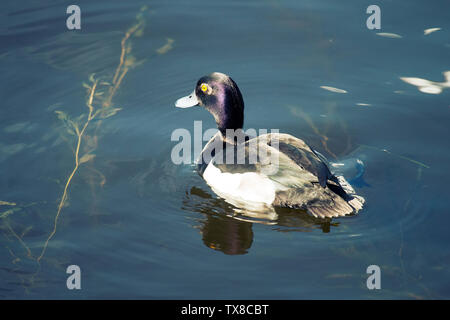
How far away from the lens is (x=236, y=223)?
18.9ft

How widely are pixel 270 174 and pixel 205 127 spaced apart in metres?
1.64

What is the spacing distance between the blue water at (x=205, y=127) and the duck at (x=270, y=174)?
153mm

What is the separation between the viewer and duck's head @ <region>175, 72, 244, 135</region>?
20.9 ft

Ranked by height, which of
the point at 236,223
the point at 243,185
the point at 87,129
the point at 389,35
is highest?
the point at 389,35

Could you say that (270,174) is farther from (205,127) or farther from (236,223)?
(205,127)

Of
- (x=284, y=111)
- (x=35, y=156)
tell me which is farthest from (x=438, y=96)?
(x=35, y=156)

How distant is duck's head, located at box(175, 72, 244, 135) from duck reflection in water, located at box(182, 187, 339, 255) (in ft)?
3.10

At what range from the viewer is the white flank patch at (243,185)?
584 centimetres

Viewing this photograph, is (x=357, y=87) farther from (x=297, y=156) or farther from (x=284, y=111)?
(x=297, y=156)

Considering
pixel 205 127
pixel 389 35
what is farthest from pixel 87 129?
pixel 389 35

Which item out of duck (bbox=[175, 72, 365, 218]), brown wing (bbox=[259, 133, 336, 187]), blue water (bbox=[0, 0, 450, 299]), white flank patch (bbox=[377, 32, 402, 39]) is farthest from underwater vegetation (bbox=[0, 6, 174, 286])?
white flank patch (bbox=[377, 32, 402, 39])

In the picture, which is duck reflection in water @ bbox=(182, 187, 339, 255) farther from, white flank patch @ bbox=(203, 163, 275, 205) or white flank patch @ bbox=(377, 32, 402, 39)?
white flank patch @ bbox=(377, 32, 402, 39)

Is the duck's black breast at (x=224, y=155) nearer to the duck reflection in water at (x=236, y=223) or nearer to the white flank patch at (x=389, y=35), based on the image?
the duck reflection in water at (x=236, y=223)

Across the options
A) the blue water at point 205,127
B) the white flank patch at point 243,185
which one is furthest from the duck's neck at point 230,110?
the blue water at point 205,127
